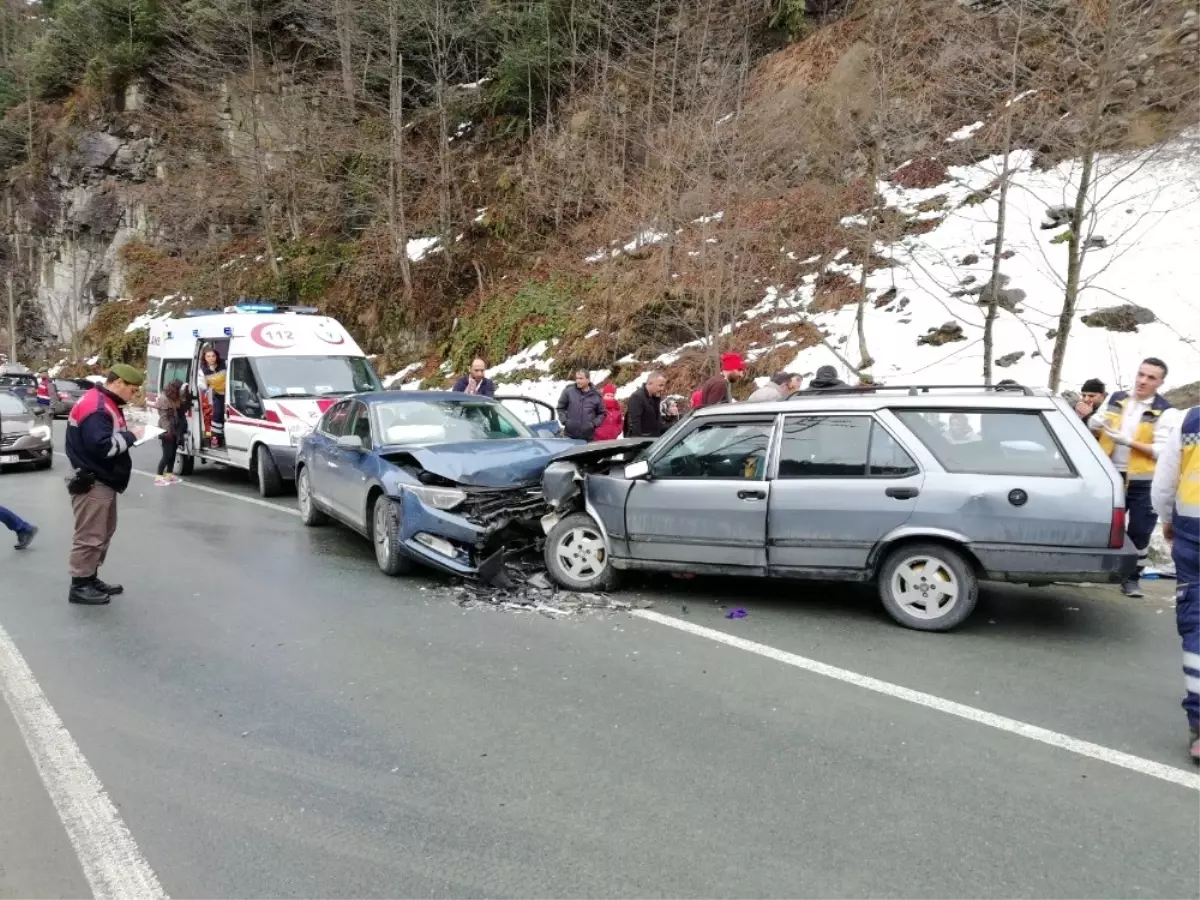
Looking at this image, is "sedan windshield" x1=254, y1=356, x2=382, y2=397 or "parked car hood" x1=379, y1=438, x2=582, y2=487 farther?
"sedan windshield" x1=254, y1=356, x2=382, y2=397

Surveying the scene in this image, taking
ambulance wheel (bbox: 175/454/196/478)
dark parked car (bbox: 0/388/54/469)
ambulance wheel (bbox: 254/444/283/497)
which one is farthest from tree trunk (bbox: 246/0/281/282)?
ambulance wheel (bbox: 254/444/283/497)

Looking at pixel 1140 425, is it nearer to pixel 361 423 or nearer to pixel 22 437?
pixel 361 423

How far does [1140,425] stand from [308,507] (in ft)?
26.8

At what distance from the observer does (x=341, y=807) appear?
329 centimetres

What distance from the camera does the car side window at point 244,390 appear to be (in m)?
12.0

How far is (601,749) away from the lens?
12.5 ft

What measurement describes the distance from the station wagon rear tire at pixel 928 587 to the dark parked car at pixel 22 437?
14542 mm

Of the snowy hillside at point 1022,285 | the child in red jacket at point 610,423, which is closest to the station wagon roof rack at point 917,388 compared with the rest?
the child in red jacket at point 610,423

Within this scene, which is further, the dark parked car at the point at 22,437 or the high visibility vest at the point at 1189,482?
the dark parked car at the point at 22,437

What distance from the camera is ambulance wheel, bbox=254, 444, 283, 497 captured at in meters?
11.5

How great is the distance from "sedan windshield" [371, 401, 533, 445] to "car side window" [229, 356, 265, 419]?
178 inches

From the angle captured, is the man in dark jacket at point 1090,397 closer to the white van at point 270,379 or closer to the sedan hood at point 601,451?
the sedan hood at point 601,451

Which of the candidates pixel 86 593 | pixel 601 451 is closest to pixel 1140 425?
pixel 601 451

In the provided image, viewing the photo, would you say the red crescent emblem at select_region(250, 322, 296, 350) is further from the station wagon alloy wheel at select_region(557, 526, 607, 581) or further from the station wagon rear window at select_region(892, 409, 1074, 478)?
the station wagon rear window at select_region(892, 409, 1074, 478)
